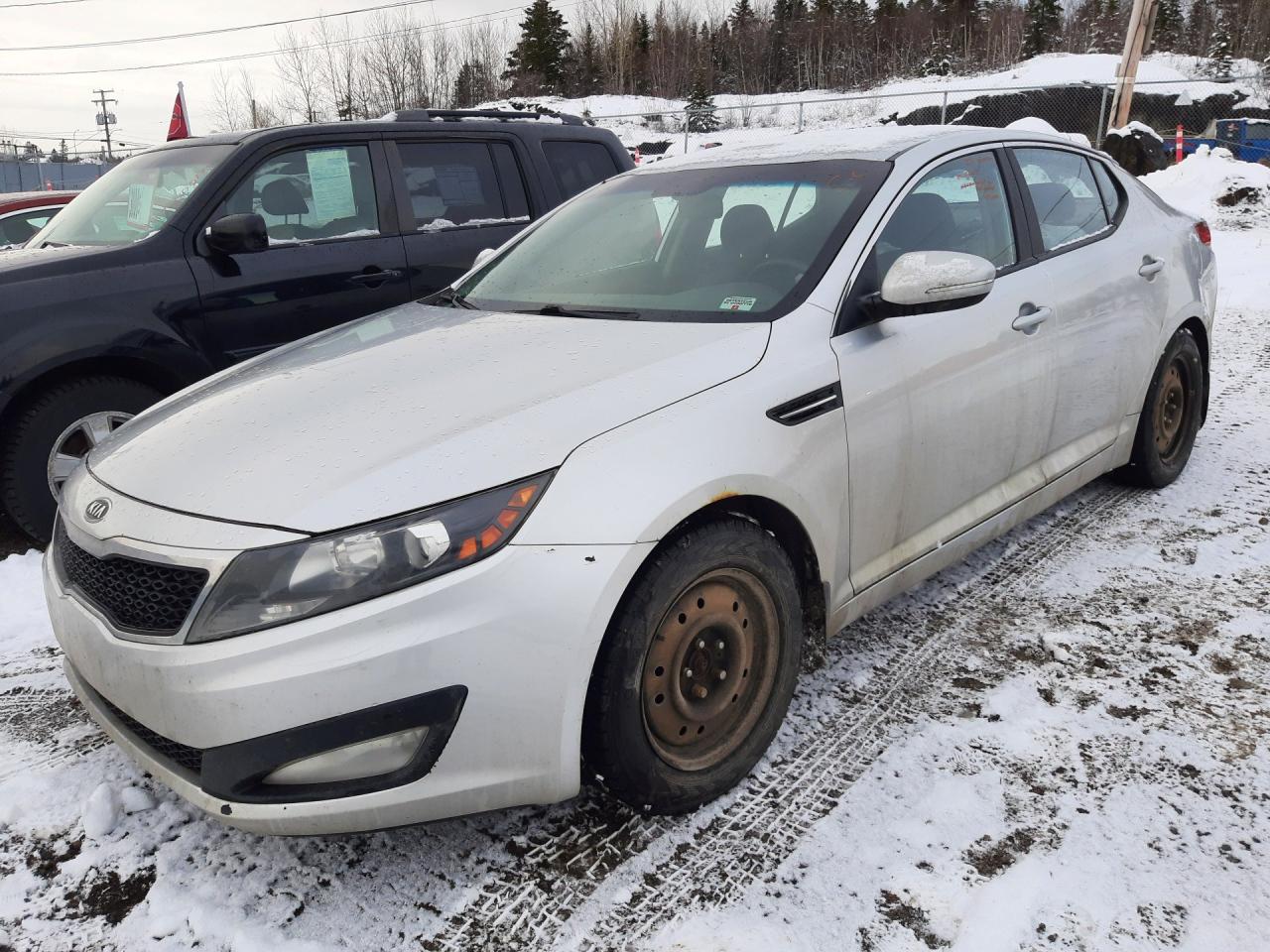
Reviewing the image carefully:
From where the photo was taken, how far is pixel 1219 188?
13.0 metres

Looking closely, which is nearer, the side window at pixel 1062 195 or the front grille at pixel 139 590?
the front grille at pixel 139 590

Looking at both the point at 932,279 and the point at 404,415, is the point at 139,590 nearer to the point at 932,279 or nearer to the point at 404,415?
the point at 404,415

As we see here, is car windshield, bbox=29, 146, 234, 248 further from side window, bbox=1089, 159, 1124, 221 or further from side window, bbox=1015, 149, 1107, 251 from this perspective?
side window, bbox=1089, 159, 1124, 221

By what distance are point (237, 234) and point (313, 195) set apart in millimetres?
653

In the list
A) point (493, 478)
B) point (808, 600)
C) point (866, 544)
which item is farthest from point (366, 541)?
point (866, 544)

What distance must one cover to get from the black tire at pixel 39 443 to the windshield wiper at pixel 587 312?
237 centimetres

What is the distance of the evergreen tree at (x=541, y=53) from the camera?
57.7m

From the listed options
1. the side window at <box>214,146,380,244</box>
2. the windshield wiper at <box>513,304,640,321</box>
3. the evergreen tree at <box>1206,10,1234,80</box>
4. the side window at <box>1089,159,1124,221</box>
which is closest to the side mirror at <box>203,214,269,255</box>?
the side window at <box>214,146,380,244</box>

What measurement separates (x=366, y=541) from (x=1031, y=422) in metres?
2.42

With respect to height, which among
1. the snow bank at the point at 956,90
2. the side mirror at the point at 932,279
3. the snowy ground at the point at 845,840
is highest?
the snow bank at the point at 956,90

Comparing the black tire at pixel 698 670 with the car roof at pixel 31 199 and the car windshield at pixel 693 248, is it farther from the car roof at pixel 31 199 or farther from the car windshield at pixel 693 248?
the car roof at pixel 31 199

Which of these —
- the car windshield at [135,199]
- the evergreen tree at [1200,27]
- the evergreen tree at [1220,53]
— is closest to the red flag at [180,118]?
the car windshield at [135,199]

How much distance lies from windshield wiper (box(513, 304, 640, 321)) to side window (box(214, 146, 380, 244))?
2.37 metres

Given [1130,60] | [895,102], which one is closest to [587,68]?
[895,102]
